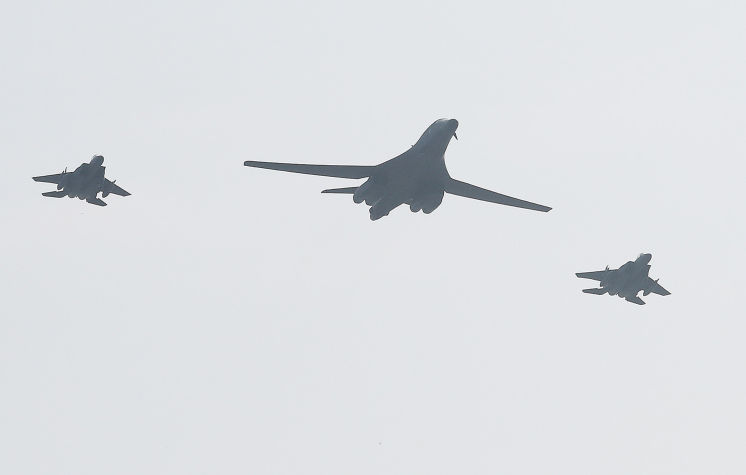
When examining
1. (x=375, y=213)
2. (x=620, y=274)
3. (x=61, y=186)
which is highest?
(x=61, y=186)

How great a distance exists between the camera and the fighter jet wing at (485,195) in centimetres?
6762

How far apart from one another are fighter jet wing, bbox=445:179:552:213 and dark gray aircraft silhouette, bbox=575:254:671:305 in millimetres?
15466

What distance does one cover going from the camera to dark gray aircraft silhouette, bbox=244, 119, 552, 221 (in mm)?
63781

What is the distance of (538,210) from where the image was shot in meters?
70.6

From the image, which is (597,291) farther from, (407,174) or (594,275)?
(407,174)

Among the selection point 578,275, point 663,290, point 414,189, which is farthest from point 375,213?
point 663,290

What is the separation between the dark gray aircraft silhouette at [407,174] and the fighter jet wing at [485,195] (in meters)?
1.95

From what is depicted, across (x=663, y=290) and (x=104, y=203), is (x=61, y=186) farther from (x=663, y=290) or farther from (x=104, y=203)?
(x=663, y=290)

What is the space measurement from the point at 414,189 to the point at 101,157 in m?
29.3

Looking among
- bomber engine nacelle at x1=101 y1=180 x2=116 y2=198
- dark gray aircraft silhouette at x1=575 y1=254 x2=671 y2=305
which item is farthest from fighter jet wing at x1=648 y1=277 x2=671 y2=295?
bomber engine nacelle at x1=101 y1=180 x2=116 y2=198

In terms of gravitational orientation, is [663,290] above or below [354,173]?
above

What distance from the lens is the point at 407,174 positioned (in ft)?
210

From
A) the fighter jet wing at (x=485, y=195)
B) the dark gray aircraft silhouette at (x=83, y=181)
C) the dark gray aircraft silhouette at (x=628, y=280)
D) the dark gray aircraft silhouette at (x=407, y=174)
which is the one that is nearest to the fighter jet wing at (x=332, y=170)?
the dark gray aircraft silhouette at (x=407, y=174)

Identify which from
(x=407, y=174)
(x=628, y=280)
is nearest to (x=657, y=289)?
(x=628, y=280)
